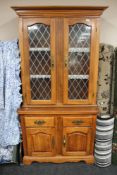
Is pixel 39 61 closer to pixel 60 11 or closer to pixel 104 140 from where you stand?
pixel 60 11

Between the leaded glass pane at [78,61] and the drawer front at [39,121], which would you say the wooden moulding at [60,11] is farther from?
the drawer front at [39,121]

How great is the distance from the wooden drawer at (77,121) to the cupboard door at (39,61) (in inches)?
10.7

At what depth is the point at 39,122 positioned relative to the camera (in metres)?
2.27

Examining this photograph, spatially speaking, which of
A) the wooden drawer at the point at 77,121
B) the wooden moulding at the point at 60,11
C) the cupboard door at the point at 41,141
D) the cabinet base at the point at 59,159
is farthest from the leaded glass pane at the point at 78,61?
the cabinet base at the point at 59,159

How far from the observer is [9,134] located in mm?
2316

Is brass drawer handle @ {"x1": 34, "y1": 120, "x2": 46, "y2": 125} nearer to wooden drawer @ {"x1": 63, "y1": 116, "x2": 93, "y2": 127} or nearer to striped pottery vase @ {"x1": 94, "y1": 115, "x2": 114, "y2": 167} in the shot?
wooden drawer @ {"x1": 63, "y1": 116, "x2": 93, "y2": 127}

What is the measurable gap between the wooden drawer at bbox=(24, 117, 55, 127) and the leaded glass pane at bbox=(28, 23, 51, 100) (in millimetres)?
238

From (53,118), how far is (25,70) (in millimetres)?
643

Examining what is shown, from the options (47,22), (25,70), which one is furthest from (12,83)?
(47,22)

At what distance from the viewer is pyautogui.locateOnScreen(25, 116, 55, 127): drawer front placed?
2.25 m

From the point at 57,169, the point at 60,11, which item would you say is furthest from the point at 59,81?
the point at 57,169

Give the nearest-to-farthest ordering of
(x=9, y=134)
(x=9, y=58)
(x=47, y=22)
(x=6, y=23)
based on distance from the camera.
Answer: (x=47, y=22), (x=9, y=58), (x=9, y=134), (x=6, y=23)

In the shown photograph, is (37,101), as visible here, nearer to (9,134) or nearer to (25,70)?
(25,70)

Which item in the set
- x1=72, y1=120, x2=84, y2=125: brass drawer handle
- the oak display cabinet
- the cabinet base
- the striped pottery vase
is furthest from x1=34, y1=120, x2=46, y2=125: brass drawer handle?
the striped pottery vase
